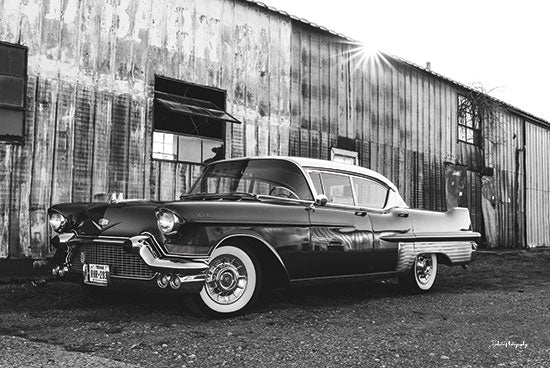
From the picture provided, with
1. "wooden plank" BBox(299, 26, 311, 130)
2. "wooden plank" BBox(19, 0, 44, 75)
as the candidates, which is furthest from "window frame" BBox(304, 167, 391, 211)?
"wooden plank" BBox(299, 26, 311, 130)

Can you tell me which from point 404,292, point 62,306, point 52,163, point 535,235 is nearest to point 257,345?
point 62,306

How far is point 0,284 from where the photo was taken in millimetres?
6203

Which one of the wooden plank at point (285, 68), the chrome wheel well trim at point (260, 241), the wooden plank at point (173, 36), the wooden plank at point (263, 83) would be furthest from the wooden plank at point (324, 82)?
the chrome wheel well trim at point (260, 241)

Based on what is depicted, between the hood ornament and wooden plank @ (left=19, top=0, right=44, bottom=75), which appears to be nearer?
the hood ornament

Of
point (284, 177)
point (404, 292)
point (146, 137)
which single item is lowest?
point (404, 292)

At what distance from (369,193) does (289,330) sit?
7.27ft

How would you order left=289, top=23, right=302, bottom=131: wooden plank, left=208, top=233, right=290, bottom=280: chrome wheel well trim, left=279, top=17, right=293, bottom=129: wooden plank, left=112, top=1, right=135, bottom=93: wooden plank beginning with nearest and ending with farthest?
1. left=208, top=233, right=290, bottom=280: chrome wheel well trim
2. left=112, top=1, right=135, bottom=93: wooden plank
3. left=279, top=17, right=293, bottom=129: wooden plank
4. left=289, top=23, right=302, bottom=131: wooden plank

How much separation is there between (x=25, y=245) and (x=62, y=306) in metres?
2.24

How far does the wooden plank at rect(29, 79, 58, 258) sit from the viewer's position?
6.87m

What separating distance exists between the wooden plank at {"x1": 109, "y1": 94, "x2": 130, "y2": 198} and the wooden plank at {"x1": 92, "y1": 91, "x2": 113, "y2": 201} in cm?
6

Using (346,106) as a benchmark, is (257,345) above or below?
below

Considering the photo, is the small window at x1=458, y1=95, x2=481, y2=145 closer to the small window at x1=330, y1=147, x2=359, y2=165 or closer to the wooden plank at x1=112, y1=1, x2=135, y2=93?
the small window at x1=330, y1=147, x2=359, y2=165

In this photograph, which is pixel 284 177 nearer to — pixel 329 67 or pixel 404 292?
pixel 404 292

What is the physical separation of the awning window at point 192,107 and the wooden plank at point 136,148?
35 cm
